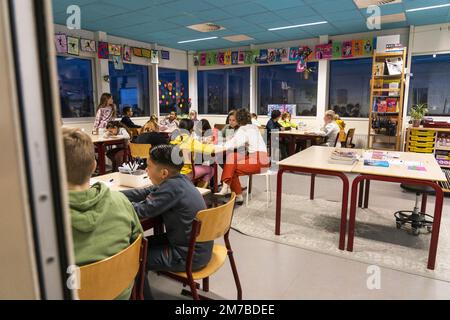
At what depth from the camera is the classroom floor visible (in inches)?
82.9

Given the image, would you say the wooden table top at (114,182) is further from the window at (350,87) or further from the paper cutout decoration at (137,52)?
the window at (350,87)

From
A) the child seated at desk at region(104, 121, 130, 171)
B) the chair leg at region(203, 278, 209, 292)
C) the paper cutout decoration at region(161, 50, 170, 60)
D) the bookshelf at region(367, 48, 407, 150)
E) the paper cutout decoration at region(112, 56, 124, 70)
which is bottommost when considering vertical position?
the chair leg at region(203, 278, 209, 292)

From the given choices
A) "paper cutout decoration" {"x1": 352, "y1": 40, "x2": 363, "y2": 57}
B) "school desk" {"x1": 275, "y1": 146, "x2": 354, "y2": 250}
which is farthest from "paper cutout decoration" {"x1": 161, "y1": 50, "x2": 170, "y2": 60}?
"school desk" {"x1": 275, "y1": 146, "x2": 354, "y2": 250}

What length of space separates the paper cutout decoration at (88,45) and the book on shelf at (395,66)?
5828 mm

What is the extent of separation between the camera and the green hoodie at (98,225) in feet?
3.71

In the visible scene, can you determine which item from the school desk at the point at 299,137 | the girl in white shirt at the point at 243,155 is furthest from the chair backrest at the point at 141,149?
the school desk at the point at 299,137

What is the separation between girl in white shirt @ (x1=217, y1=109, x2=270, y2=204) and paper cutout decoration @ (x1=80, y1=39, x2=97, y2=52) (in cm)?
424

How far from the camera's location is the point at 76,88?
668 centimetres

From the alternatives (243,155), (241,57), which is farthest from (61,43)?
(243,155)

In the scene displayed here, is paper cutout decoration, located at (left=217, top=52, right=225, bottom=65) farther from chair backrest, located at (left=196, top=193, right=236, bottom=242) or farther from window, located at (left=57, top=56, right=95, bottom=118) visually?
chair backrest, located at (left=196, top=193, right=236, bottom=242)

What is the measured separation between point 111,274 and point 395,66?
6546mm

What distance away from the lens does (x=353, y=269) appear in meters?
2.43

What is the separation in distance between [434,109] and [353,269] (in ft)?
18.3
